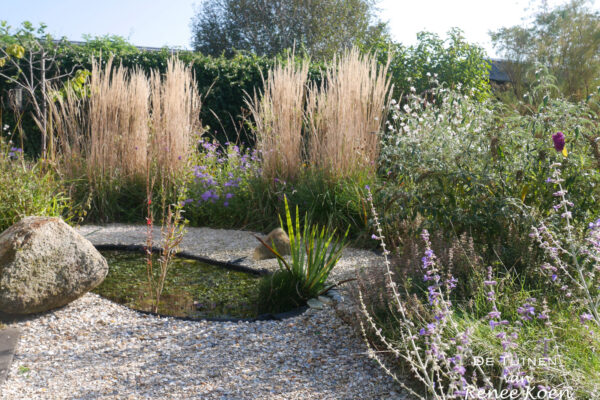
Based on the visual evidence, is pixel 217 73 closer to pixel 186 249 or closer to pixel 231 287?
pixel 186 249

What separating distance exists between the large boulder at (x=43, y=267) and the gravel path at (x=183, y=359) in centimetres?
14

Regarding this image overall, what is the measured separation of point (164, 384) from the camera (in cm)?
239

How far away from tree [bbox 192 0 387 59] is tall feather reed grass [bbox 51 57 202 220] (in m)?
10.8

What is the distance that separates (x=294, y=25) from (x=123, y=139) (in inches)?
473

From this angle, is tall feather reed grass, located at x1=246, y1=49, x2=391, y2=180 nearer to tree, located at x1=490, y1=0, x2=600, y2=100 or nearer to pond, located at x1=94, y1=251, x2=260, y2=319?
pond, located at x1=94, y1=251, x2=260, y2=319

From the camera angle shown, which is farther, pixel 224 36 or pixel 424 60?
pixel 224 36

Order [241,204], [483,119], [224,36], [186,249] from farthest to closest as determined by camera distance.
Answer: [224,36] < [241,204] < [186,249] < [483,119]

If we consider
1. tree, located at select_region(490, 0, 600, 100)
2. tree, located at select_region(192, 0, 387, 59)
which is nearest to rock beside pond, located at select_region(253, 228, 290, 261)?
tree, located at select_region(192, 0, 387, 59)

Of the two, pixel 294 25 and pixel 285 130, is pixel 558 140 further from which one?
pixel 294 25

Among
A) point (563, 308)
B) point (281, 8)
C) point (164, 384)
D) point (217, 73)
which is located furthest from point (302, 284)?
point (281, 8)

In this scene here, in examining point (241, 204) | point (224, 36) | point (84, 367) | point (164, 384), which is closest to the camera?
point (164, 384)

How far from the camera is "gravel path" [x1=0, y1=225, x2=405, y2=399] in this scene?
2336mm

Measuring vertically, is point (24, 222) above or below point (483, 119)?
below

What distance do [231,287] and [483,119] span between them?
7.77 ft
